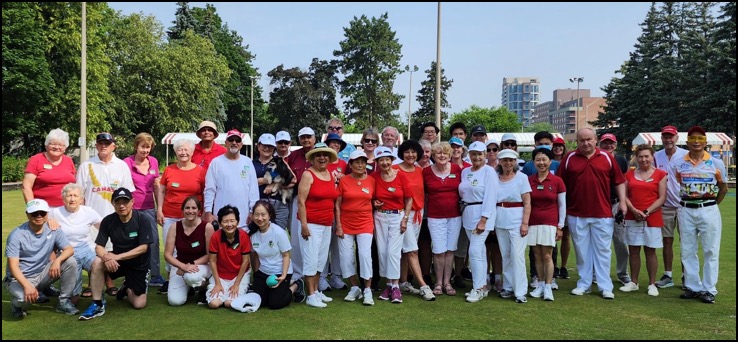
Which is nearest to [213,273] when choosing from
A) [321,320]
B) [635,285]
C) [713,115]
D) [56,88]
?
[321,320]

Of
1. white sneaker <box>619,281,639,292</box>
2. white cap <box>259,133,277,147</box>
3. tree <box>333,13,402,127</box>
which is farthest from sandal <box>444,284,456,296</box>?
tree <box>333,13,402,127</box>

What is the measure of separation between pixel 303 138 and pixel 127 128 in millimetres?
42240

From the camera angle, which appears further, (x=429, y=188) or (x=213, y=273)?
(x=429, y=188)

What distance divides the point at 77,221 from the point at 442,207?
4146 millimetres

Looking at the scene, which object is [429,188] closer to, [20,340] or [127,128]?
[20,340]

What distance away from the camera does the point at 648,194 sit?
7.32 meters

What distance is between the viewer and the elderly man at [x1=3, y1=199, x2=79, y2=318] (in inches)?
225

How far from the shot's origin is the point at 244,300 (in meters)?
6.16

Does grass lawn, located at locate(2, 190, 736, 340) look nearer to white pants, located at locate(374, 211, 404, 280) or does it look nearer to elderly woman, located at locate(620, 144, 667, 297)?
white pants, located at locate(374, 211, 404, 280)

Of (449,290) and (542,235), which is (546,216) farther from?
(449,290)

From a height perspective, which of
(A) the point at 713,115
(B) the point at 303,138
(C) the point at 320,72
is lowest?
(B) the point at 303,138

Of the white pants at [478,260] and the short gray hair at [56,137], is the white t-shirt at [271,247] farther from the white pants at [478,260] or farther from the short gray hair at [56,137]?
the short gray hair at [56,137]

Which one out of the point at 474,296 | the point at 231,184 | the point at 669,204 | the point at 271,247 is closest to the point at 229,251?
the point at 271,247

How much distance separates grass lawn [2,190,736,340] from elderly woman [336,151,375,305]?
1.43ft
